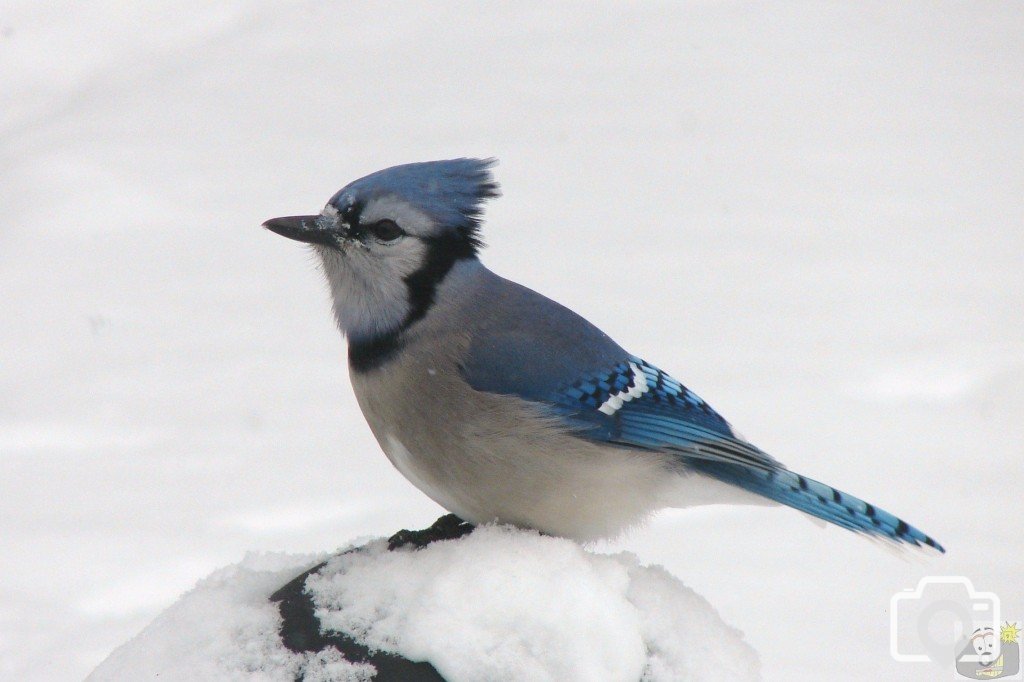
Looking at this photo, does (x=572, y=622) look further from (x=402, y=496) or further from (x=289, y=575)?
(x=402, y=496)

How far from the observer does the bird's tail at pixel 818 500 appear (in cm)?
228

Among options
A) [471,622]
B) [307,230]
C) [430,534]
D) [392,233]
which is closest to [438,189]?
[392,233]

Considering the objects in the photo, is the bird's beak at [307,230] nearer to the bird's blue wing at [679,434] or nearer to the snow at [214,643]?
the bird's blue wing at [679,434]

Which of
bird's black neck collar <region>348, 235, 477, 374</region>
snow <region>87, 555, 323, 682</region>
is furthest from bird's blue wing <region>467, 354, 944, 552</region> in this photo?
snow <region>87, 555, 323, 682</region>

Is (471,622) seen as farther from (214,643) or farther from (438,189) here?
(438,189)

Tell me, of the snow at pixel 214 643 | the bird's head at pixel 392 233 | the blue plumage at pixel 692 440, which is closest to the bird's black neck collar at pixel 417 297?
the bird's head at pixel 392 233

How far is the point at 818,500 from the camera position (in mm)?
2318

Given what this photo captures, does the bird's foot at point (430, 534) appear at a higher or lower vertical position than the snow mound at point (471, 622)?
higher

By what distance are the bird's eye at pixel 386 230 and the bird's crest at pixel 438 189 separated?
50mm

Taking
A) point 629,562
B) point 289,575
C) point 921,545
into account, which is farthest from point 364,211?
point 921,545

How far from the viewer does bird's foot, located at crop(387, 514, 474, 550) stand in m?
2.20

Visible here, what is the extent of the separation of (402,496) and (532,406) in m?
2.05

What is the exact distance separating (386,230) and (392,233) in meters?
0.01

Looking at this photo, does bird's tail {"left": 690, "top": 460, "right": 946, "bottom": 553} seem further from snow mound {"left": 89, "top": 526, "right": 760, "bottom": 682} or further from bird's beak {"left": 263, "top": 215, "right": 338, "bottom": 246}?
bird's beak {"left": 263, "top": 215, "right": 338, "bottom": 246}
